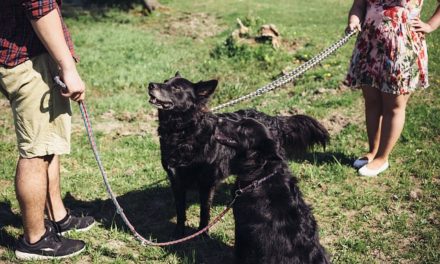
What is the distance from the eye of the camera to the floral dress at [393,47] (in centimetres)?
403

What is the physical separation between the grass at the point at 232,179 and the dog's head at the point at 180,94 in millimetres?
1205

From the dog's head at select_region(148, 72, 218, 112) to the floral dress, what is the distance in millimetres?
1813

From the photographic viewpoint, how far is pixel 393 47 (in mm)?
4078

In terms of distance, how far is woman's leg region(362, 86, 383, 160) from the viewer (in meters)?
4.44

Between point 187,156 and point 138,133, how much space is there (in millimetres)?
2509

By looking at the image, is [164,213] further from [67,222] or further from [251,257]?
[251,257]

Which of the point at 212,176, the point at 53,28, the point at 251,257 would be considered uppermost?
the point at 53,28

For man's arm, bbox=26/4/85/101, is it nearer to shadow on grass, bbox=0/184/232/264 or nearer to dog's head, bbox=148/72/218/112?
dog's head, bbox=148/72/218/112

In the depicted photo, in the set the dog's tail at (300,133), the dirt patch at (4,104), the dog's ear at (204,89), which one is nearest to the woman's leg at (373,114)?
the dog's tail at (300,133)

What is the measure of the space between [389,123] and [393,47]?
0.79 metres

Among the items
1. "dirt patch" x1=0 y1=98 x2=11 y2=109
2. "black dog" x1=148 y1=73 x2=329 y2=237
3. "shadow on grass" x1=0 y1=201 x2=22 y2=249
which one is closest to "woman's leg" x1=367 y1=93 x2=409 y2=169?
"black dog" x1=148 y1=73 x2=329 y2=237

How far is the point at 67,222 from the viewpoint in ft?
12.1

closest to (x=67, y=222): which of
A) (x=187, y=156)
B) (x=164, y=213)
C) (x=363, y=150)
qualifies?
(x=164, y=213)

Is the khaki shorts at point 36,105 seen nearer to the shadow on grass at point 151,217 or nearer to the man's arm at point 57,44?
the man's arm at point 57,44
